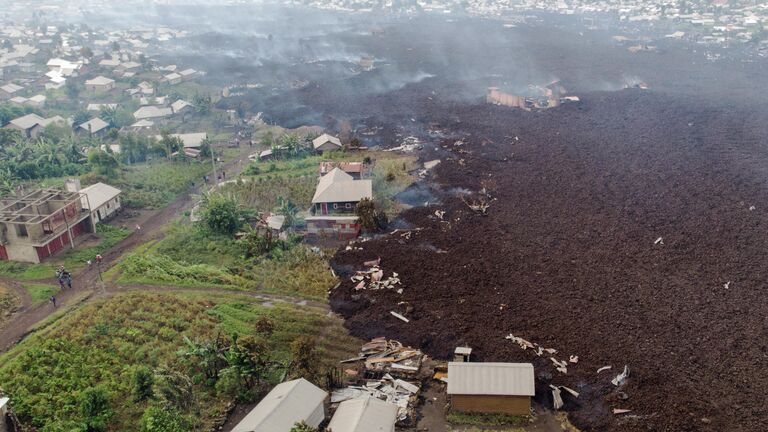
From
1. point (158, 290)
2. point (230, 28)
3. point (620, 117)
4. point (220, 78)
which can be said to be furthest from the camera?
point (230, 28)

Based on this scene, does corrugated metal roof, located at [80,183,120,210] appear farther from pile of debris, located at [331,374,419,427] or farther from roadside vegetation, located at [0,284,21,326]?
pile of debris, located at [331,374,419,427]

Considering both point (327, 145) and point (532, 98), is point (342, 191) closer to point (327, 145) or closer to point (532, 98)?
point (327, 145)

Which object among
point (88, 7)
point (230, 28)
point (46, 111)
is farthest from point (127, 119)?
point (88, 7)

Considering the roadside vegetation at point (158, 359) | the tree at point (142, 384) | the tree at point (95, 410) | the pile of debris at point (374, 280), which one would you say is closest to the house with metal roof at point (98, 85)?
the roadside vegetation at point (158, 359)

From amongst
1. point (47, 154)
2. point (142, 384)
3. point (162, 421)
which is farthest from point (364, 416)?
point (47, 154)

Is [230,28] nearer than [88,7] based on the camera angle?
Yes

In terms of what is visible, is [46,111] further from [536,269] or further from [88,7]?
[88,7]

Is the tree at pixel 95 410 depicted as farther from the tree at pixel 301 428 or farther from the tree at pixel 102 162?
the tree at pixel 102 162
